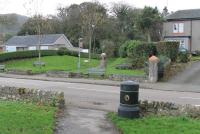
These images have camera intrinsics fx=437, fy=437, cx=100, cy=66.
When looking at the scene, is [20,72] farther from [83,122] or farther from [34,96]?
[83,122]

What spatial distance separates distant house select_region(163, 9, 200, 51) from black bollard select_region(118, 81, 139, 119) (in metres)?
50.5

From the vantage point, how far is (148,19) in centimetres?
6066

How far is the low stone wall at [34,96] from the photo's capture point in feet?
50.4

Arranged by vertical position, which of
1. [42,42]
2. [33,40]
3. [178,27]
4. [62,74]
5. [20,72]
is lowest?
[20,72]

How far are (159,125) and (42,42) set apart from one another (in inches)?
3110

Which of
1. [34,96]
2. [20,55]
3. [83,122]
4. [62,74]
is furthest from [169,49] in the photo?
[20,55]

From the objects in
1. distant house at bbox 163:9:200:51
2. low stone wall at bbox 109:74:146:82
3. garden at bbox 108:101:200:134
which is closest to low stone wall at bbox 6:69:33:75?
low stone wall at bbox 109:74:146:82

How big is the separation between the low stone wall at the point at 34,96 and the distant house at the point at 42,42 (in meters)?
63.9

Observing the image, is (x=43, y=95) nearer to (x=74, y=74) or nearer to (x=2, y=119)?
(x=2, y=119)

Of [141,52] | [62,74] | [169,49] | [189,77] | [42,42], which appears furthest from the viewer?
[42,42]

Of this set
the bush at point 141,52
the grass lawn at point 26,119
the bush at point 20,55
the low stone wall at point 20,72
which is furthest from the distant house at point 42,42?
the grass lawn at point 26,119

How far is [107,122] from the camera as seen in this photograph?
12.8 metres

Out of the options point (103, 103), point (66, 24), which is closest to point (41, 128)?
point (103, 103)

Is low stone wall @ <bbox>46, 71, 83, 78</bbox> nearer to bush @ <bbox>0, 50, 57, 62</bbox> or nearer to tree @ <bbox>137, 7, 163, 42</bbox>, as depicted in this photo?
bush @ <bbox>0, 50, 57, 62</bbox>
